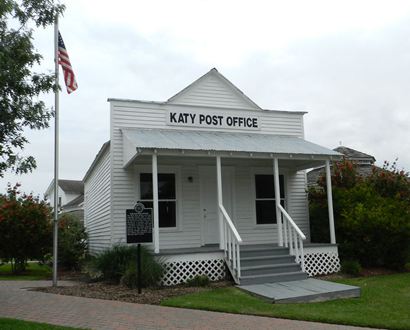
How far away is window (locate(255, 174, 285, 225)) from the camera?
15.6 metres

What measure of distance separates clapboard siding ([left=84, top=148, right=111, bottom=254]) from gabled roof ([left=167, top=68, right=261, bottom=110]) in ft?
10.5

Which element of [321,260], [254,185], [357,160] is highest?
[357,160]

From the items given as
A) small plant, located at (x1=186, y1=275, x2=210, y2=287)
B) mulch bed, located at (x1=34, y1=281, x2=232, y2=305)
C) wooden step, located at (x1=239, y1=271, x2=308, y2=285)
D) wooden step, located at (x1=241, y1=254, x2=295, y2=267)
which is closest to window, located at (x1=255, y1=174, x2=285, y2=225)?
wooden step, located at (x1=241, y1=254, x2=295, y2=267)

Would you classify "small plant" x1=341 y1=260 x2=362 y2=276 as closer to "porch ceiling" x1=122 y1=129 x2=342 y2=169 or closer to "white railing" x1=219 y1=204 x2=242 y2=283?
"porch ceiling" x1=122 y1=129 x2=342 y2=169

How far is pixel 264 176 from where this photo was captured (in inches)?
623

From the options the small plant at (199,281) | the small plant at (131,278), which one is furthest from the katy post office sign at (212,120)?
the small plant at (131,278)

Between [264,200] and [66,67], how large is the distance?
24.8ft

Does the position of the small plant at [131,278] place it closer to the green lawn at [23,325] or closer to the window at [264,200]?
the green lawn at [23,325]

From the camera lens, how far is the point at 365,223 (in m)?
13.8

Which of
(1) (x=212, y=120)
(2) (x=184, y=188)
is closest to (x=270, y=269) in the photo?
(2) (x=184, y=188)

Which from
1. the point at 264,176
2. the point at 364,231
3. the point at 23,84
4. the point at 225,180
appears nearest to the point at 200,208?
the point at 225,180

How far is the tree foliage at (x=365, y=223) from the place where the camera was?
13.7 m

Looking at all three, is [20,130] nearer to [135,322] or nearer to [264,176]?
[135,322]

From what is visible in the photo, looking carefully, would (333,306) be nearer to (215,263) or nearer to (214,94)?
(215,263)
